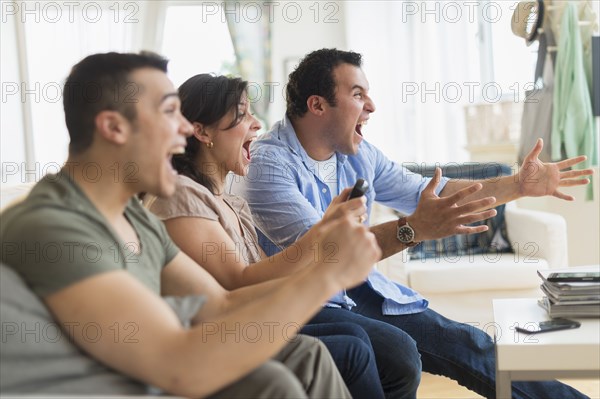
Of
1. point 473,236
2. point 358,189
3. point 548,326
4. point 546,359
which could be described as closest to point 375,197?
point 358,189

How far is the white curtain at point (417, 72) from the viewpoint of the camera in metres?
5.68

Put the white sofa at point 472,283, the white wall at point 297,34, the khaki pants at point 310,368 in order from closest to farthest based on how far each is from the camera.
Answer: the khaki pants at point 310,368 → the white sofa at point 472,283 → the white wall at point 297,34

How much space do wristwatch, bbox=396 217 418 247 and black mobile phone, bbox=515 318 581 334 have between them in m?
0.40

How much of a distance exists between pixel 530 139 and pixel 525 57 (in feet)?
3.38

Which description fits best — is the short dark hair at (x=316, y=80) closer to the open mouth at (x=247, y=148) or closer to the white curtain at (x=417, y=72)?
the open mouth at (x=247, y=148)

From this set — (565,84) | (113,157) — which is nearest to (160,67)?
(113,157)

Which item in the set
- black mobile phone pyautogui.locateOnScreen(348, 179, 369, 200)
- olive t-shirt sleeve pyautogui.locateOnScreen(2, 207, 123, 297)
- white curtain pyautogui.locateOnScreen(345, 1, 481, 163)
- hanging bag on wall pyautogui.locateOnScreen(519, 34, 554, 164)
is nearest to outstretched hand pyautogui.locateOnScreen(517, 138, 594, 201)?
black mobile phone pyautogui.locateOnScreen(348, 179, 369, 200)

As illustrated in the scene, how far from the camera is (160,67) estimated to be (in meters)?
1.42

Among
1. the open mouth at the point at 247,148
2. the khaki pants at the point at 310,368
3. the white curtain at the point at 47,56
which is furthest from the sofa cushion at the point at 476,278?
the white curtain at the point at 47,56

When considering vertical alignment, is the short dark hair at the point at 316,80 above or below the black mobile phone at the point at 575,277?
above

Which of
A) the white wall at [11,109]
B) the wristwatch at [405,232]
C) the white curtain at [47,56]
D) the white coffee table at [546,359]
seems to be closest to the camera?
the white coffee table at [546,359]

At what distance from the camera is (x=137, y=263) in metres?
1.35

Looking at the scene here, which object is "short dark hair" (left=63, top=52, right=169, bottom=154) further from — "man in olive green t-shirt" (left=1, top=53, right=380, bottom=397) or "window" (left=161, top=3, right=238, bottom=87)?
"window" (left=161, top=3, right=238, bottom=87)

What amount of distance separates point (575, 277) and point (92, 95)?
1.15 m
